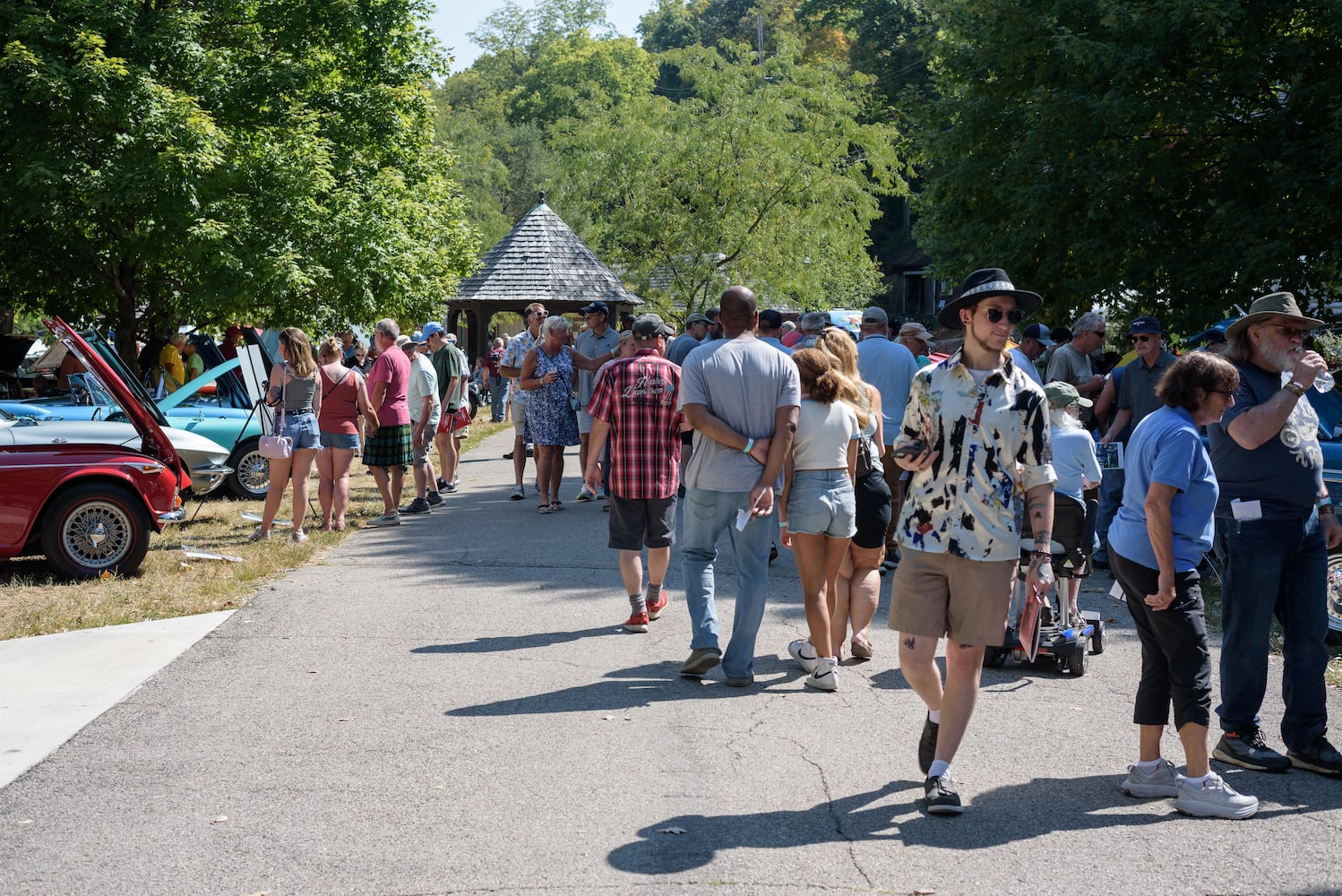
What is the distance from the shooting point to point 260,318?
20.3 metres

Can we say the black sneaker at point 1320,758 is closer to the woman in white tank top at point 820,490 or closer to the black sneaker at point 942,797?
the black sneaker at point 942,797

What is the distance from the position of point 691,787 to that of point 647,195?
2741 cm

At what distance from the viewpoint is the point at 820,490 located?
21.2ft

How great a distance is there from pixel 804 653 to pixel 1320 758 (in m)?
2.56

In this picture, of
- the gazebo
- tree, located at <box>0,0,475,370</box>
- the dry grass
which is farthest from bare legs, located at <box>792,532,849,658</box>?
the gazebo

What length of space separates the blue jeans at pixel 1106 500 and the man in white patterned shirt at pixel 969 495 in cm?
600

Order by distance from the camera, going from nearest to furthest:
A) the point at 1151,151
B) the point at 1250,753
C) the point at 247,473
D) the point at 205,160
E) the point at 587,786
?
the point at 587,786 < the point at 1250,753 < the point at 247,473 < the point at 1151,151 < the point at 205,160

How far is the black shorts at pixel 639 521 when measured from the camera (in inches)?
302

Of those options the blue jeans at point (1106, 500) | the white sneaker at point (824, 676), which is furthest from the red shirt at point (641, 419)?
the blue jeans at point (1106, 500)

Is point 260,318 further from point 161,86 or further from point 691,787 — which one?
point 691,787

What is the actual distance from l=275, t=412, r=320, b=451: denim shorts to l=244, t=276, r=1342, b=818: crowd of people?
10.8 feet

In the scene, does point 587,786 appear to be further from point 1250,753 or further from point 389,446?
point 389,446

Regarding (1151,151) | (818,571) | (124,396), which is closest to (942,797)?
(818,571)

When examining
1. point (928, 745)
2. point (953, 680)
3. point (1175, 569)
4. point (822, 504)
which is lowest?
point (928, 745)
